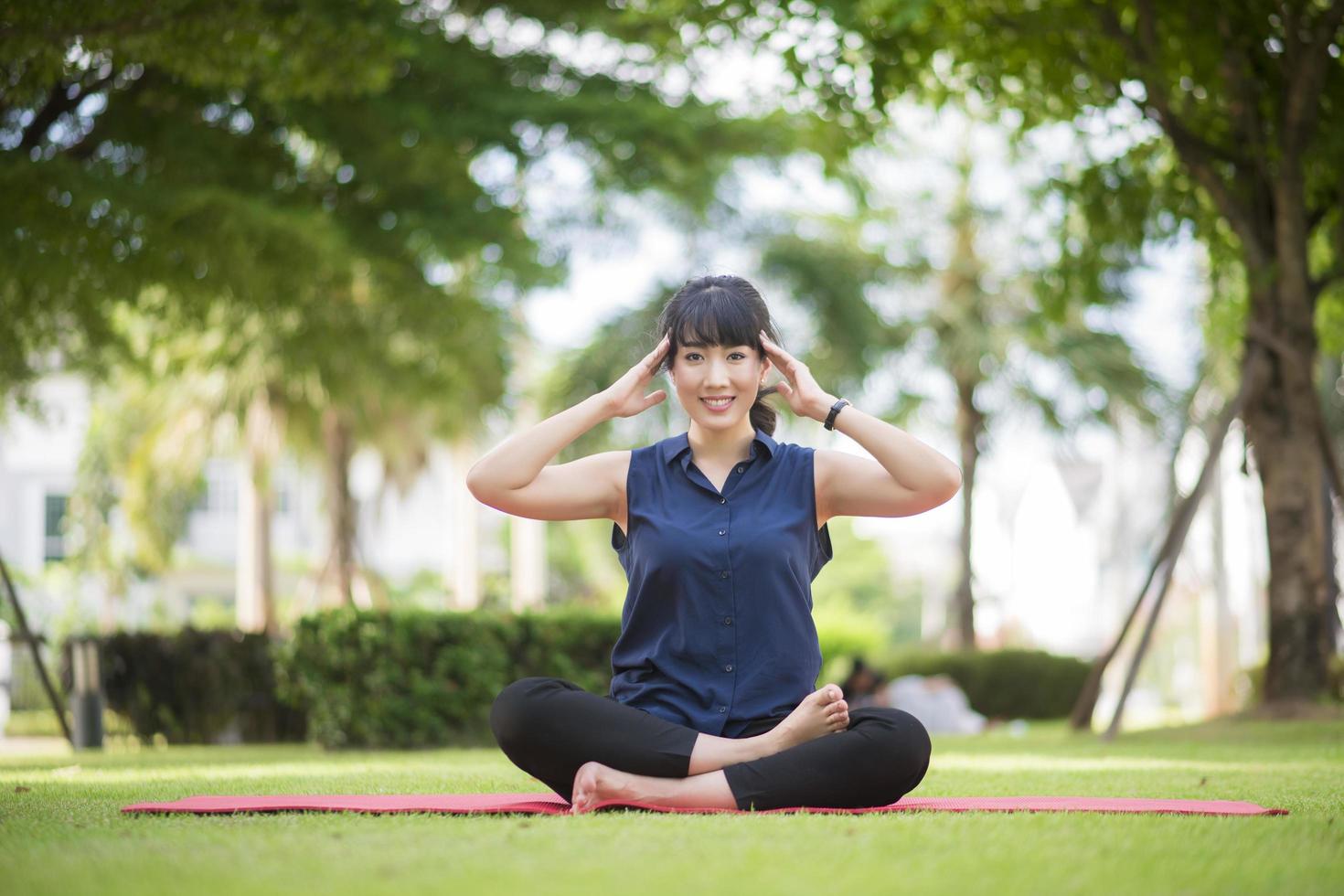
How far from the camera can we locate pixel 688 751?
3.93 metres

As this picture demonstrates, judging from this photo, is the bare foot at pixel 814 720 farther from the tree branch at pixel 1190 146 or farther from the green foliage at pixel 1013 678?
the green foliage at pixel 1013 678

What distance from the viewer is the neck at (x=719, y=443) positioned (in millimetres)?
4430

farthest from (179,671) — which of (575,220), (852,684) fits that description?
(575,220)

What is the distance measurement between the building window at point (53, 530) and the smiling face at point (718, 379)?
34.7m

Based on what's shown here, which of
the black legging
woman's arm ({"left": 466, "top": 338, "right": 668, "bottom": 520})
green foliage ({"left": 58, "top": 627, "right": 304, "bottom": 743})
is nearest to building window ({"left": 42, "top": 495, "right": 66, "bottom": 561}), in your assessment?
green foliage ({"left": 58, "top": 627, "right": 304, "bottom": 743})

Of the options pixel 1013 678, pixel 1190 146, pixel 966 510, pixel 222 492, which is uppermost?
pixel 1190 146

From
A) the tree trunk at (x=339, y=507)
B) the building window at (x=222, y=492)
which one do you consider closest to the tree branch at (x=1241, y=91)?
the tree trunk at (x=339, y=507)

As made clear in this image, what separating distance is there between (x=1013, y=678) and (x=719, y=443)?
14985mm

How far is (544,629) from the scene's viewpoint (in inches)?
414

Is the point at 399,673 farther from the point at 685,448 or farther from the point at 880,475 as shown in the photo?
the point at 880,475

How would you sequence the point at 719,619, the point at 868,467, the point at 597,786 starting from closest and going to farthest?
the point at 597,786
the point at 719,619
the point at 868,467

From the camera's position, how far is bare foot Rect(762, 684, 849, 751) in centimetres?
385

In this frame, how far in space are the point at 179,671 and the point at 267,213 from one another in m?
3.84

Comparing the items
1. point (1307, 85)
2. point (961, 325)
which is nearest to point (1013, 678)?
point (961, 325)
